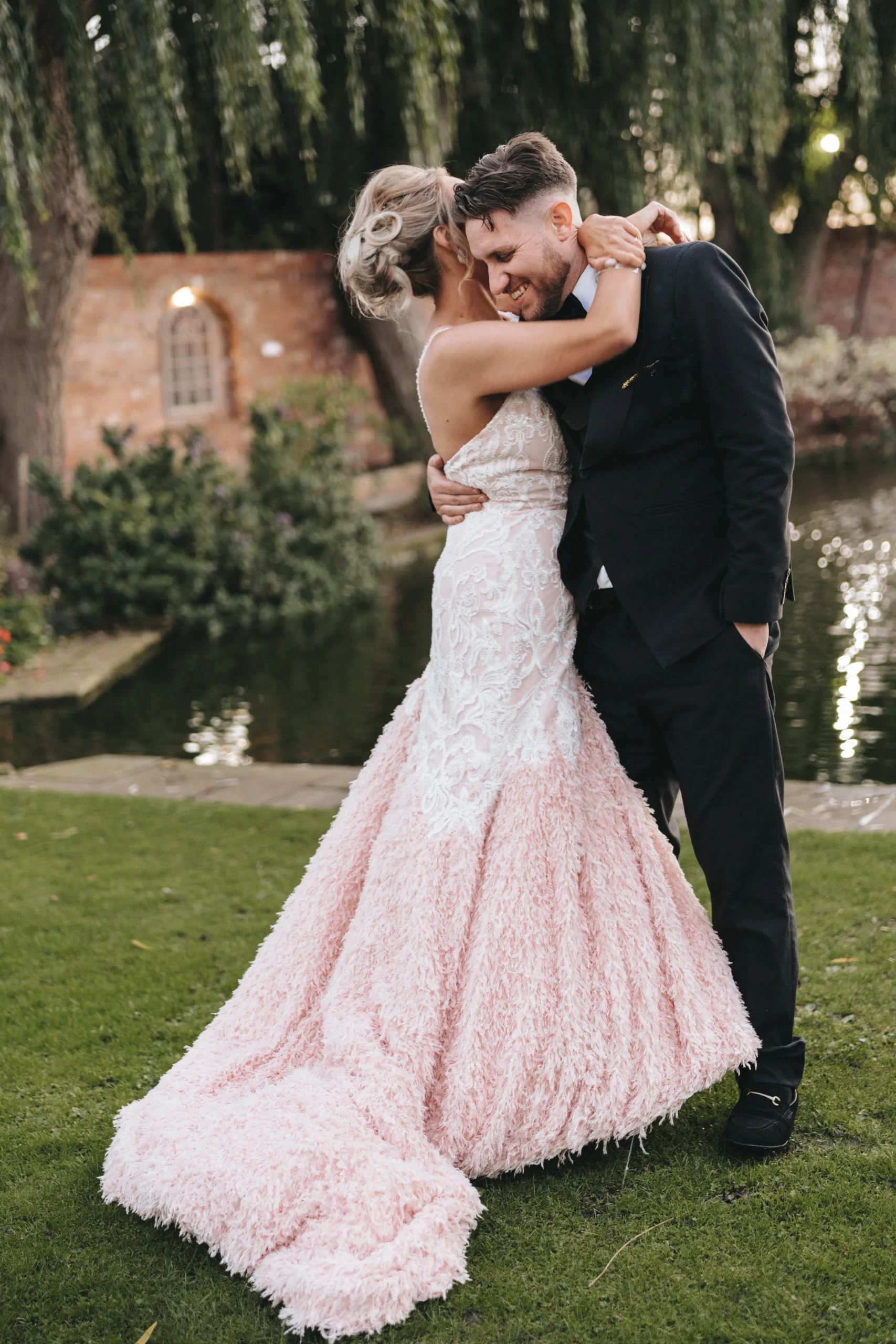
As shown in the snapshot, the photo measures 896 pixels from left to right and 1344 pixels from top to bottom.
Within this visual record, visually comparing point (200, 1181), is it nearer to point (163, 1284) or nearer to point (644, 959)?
point (163, 1284)

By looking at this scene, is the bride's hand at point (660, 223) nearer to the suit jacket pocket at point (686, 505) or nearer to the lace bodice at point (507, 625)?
the lace bodice at point (507, 625)

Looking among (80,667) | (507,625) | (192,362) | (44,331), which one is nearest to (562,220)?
(507,625)

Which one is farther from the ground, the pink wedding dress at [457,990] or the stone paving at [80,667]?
the pink wedding dress at [457,990]

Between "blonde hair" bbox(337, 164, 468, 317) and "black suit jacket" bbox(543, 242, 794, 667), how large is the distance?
0.30 m

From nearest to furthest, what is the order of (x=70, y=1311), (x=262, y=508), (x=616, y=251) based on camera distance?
(x=70, y=1311), (x=616, y=251), (x=262, y=508)

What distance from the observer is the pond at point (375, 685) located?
18.6ft

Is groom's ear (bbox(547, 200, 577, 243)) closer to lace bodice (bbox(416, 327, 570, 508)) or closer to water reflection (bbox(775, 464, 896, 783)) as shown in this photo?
lace bodice (bbox(416, 327, 570, 508))

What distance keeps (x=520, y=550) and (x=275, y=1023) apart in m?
1.07

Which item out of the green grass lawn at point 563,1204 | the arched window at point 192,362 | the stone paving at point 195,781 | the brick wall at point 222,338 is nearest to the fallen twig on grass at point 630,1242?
the green grass lawn at point 563,1204

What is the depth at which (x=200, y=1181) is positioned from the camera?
7.23 ft

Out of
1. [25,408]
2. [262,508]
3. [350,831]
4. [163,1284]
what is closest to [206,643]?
[262,508]

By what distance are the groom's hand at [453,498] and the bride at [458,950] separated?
3 cm

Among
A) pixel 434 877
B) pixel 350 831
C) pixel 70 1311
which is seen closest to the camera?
pixel 70 1311

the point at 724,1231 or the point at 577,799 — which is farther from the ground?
the point at 577,799
